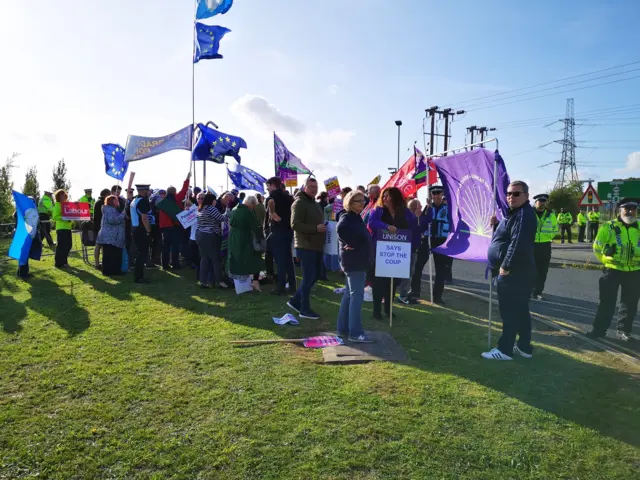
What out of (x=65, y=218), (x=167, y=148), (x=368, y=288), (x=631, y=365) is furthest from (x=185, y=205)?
(x=631, y=365)

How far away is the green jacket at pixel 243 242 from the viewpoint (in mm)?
7547

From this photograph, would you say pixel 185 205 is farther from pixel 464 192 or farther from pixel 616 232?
pixel 616 232

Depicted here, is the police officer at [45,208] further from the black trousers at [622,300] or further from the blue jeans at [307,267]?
the black trousers at [622,300]

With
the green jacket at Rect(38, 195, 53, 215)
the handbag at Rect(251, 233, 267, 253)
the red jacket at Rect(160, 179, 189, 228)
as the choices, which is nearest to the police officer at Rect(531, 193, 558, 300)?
the handbag at Rect(251, 233, 267, 253)

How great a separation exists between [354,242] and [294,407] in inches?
84.4

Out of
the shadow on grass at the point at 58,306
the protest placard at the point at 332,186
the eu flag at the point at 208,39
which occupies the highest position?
the eu flag at the point at 208,39

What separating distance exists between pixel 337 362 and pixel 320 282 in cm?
458

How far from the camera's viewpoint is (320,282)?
9328mm

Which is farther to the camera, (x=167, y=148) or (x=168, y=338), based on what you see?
(x=167, y=148)

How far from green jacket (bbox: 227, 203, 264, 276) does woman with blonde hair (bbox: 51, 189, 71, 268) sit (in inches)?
202

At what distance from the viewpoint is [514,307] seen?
482cm

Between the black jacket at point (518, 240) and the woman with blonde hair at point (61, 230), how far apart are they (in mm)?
9797

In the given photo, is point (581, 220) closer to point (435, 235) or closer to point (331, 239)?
point (435, 235)

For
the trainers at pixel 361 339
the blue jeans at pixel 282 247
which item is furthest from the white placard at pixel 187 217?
the trainers at pixel 361 339
